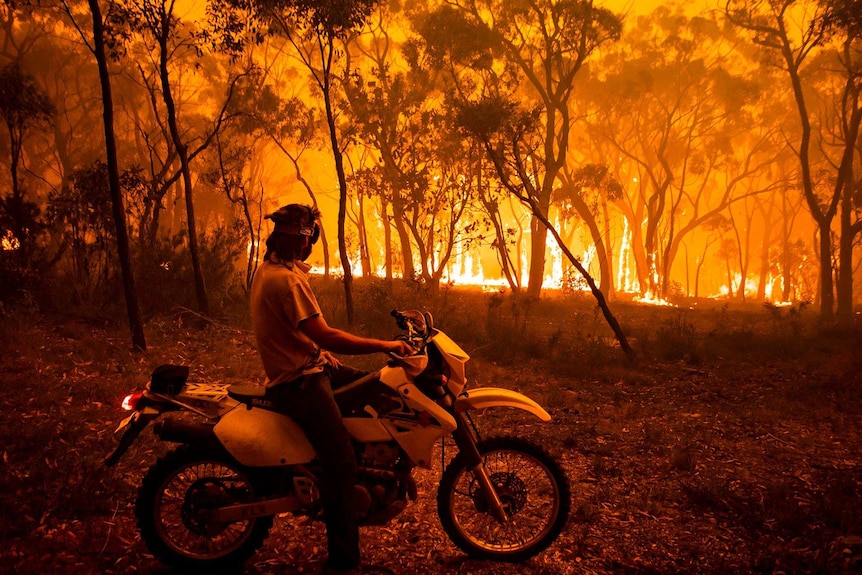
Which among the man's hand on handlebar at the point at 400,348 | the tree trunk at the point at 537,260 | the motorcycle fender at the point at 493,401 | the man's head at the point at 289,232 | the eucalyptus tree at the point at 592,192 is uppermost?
the eucalyptus tree at the point at 592,192

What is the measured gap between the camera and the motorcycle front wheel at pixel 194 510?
315 centimetres

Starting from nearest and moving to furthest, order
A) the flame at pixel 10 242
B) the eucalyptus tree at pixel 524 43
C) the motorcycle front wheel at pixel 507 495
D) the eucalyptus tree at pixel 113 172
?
the motorcycle front wheel at pixel 507 495 → the eucalyptus tree at pixel 113 172 → the flame at pixel 10 242 → the eucalyptus tree at pixel 524 43

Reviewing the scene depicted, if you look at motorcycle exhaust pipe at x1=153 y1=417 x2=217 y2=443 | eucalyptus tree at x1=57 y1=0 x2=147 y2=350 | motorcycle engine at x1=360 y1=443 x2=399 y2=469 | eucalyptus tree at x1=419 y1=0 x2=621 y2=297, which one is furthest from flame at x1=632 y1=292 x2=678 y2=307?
motorcycle exhaust pipe at x1=153 y1=417 x2=217 y2=443

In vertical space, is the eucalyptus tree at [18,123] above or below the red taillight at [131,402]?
above

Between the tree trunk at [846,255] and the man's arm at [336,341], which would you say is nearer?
the man's arm at [336,341]

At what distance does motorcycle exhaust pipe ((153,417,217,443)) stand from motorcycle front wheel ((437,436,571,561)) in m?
1.61

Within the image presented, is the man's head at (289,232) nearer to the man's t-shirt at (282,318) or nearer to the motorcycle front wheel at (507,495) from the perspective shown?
the man's t-shirt at (282,318)

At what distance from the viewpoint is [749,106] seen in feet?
94.9

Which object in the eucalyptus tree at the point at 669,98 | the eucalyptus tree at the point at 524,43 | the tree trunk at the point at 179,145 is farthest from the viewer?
the eucalyptus tree at the point at 669,98

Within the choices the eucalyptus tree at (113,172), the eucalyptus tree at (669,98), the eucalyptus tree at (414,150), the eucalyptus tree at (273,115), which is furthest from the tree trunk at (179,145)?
the eucalyptus tree at (669,98)

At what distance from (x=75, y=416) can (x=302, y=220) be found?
4908 millimetres

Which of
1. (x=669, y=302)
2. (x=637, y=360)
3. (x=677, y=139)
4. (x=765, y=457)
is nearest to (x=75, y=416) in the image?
(x=765, y=457)

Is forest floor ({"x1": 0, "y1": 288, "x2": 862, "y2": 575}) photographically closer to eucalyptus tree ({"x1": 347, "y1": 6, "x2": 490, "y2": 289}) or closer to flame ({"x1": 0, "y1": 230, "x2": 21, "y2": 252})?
flame ({"x1": 0, "y1": 230, "x2": 21, "y2": 252})

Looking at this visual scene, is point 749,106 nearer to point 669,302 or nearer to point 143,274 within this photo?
point 669,302
